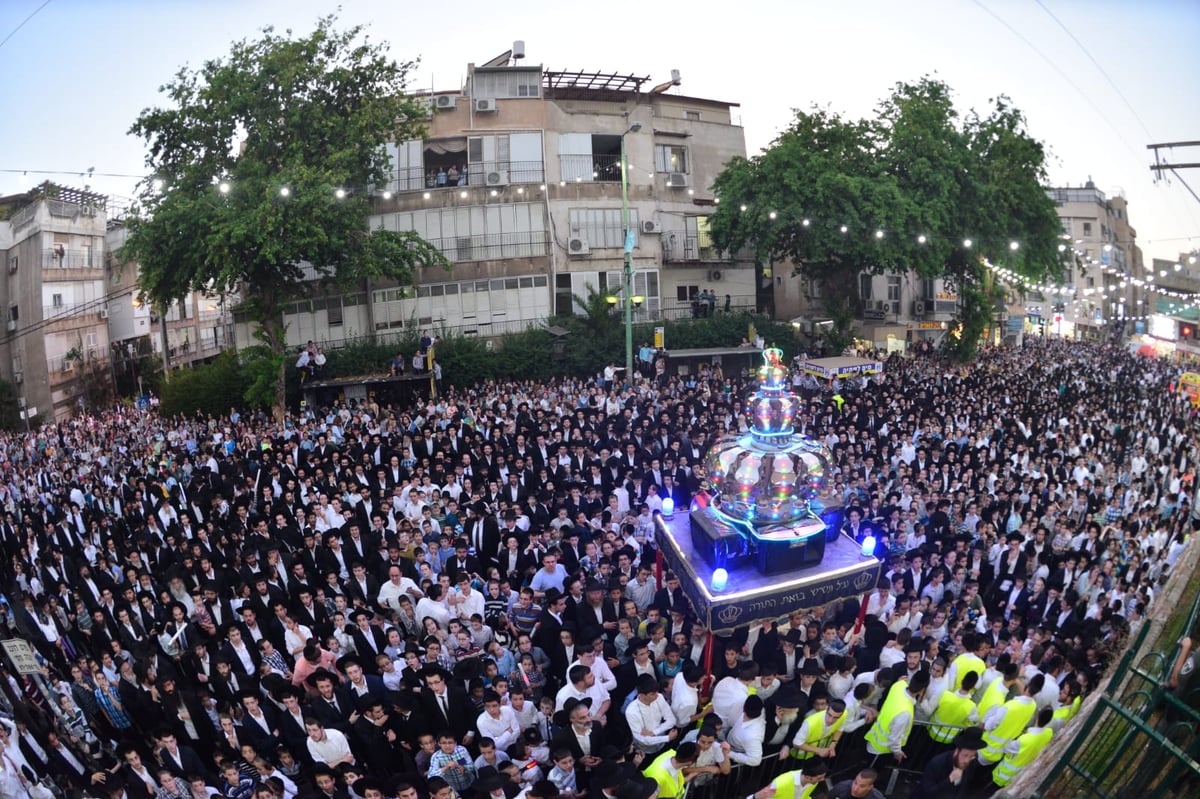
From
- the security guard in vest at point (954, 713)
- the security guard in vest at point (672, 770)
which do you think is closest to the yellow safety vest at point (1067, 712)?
the security guard in vest at point (954, 713)

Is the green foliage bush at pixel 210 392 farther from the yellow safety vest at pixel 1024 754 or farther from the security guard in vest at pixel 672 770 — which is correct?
the yellow safety vest at pixel 1024 754

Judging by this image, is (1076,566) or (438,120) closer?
(1076,566)

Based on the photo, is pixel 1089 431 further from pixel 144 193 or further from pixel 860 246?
pixel 144 193

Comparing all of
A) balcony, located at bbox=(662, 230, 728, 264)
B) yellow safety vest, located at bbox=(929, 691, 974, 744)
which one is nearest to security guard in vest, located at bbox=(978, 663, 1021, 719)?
yellow safety vest, located at bbox=(929, 691, 974, 744)

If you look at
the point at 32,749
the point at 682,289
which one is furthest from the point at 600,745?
the point at 682,289

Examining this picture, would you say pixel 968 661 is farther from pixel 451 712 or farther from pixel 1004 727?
pixel 451 712

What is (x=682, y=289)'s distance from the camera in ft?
92.9

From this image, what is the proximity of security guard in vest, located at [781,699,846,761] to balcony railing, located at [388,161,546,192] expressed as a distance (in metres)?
22.5

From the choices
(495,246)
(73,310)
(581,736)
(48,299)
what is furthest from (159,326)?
(581,736)

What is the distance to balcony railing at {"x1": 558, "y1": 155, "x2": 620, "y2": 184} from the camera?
26.2 meters

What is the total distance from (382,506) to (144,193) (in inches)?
580

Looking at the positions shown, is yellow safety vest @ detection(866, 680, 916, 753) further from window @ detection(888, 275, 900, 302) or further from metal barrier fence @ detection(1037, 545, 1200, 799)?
window @ detection(888, 275, 900, 302)

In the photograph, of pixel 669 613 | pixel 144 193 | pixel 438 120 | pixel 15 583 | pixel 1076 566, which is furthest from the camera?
pixel 438 120

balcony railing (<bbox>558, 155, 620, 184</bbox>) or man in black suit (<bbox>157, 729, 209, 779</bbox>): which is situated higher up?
balcony railing (<bbox>558, 155, 620, 184</bbox>)
